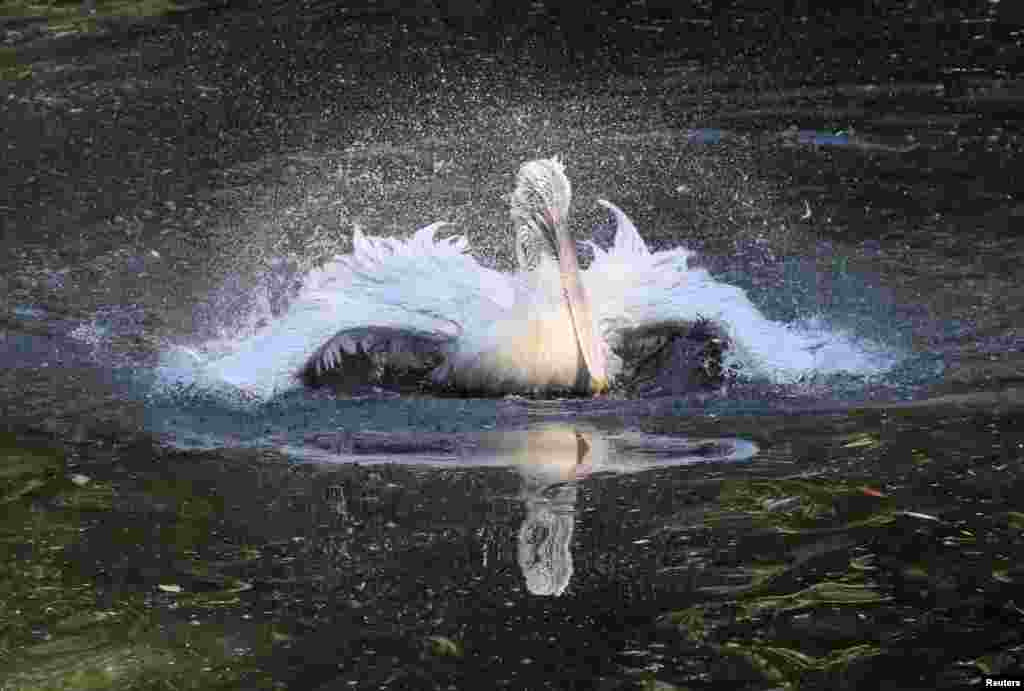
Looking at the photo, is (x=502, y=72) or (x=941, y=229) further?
(x=502, y=72)

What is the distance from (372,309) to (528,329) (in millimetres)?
729

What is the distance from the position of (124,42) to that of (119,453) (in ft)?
21.5

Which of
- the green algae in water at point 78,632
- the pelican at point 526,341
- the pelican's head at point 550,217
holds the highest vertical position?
the pelican's head at point 550,217

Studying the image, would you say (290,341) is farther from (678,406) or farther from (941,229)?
(941,229)


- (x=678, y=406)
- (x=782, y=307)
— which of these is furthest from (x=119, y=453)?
(x=782, y=307)

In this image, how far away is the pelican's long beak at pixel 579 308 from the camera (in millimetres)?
6547

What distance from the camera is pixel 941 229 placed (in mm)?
8164

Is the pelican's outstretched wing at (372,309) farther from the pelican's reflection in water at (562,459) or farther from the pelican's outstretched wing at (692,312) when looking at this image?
the pelican's reflection in water at (562,459)

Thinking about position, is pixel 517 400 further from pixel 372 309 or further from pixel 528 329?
pixel 372 309

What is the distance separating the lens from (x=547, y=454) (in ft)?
19.6

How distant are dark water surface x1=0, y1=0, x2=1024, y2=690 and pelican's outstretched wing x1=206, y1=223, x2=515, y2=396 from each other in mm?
234

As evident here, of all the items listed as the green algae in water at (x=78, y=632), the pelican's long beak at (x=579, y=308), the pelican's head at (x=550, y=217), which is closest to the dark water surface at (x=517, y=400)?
the green algae in water at (x=78, y=632)

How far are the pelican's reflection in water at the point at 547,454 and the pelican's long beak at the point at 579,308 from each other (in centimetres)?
35

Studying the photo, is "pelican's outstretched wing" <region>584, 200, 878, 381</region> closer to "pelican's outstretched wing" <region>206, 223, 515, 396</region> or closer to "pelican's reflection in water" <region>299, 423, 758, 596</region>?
"pelican's outstretched wing" <region>206, 223, 515, 396</region>
